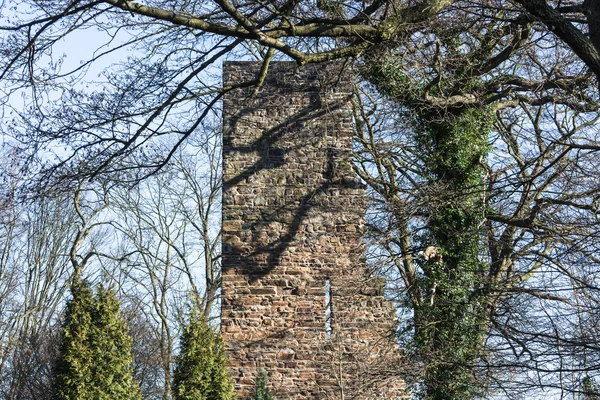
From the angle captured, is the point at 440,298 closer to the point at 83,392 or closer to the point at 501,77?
the point at 501,77

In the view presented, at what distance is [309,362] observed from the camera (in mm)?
11141

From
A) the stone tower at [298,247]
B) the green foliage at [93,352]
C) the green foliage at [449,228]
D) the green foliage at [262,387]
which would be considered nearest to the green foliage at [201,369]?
the stone tower at [298,247]

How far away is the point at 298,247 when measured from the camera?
11.5 m

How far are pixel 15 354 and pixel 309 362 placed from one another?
381 inches

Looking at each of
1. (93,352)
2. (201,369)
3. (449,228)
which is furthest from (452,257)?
(93,352)

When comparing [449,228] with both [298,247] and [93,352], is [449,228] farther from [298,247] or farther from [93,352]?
[93,352]

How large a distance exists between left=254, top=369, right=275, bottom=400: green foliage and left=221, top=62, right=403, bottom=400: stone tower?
10 centimetres

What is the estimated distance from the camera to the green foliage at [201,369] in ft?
36.1

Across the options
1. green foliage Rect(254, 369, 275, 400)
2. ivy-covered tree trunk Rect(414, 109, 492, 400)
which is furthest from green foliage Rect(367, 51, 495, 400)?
green foliage Rect(254, 369, 275, 400)

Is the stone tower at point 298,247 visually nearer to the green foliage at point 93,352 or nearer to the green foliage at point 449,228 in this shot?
the green foliage at point 449,228

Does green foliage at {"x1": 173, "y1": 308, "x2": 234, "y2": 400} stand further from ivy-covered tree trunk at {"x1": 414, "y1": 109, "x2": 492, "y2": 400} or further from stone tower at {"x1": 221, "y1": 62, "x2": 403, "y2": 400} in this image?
ivy-covered tree trunk at {"x1": 414, "y1": 109, "x2": 492, "y2": 400}

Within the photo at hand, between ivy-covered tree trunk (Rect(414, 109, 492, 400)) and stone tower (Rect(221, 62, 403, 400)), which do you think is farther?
stone tower (Rect(221, 62, 403, 400))

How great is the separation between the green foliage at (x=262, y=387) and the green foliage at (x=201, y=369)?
37cm

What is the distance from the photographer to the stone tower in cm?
1112
